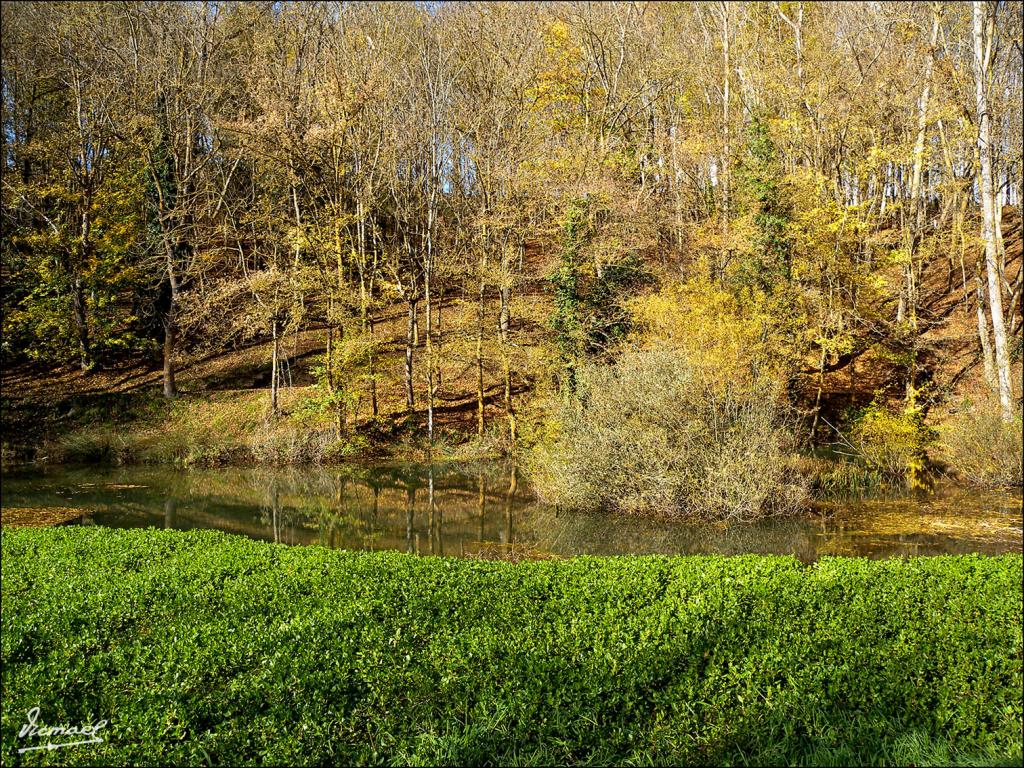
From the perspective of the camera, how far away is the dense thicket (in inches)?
902

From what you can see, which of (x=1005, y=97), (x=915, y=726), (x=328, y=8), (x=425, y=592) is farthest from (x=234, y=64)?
(x=915, y=726)

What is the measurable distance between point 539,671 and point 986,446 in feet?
48.1

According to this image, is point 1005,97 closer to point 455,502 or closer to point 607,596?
point 455,502

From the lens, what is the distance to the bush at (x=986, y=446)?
50.9ft

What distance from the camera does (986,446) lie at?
15.8 m

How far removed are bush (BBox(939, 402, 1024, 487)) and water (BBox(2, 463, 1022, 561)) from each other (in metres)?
0.43

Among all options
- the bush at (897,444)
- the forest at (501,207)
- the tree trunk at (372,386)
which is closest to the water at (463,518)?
the bush at (897,444)

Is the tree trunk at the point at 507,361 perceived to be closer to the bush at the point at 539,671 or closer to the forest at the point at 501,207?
the forest at the point at 501,207

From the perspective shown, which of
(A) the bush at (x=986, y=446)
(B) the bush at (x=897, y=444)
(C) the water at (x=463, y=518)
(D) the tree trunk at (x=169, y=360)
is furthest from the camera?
(D) the tree trunk at (x=169, y=360)

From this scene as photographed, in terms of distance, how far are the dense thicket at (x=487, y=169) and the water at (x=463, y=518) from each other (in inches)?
215

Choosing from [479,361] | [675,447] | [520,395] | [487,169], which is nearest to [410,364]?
[479,361]
